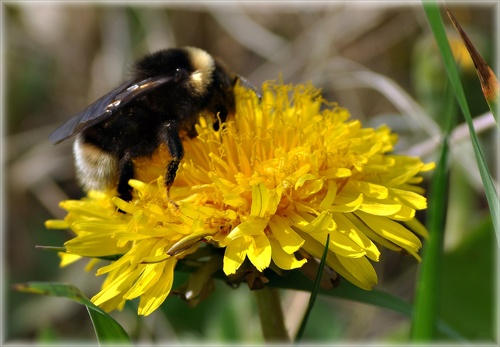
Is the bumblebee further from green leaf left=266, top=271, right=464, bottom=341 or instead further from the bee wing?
green leaf left=266, top=271, right=464, bottom=341

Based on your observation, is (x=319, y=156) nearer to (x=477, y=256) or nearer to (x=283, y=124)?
(x=283, y=124)

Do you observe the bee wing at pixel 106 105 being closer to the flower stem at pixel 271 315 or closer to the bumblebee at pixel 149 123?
the bumblebee at pixel 149 123

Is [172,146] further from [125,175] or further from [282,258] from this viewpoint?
[282,258]

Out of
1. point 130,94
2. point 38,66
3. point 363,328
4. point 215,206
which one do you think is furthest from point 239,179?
point 38,66

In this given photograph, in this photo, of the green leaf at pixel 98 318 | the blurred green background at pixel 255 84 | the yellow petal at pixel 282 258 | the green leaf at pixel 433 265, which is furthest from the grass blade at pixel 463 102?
the blurred green background at pixel 255 84

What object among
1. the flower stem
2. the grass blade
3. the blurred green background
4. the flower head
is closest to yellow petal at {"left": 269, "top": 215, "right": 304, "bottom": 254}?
the flower head

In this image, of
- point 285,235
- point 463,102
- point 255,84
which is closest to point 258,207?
point 285,235
